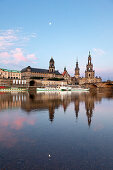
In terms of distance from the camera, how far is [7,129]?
11141 millimetres

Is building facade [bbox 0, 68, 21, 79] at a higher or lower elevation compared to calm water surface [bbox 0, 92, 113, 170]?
higher

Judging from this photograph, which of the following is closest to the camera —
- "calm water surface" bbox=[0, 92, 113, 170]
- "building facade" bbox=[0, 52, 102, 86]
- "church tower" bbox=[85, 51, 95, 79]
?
"calm water surface" bbox=[0, 92, 113, 170]

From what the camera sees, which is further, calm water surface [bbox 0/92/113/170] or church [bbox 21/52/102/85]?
church [bbox 21/52/102/85]

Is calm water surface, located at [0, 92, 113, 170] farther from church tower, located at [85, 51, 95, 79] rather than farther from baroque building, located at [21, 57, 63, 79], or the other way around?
church tower, located at [85, 51, 95, 79]

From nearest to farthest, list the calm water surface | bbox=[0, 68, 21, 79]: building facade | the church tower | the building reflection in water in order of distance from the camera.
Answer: the calm water surface, the building reflection in water, bbox=[0, 68, 21, 79]: building facade, the church tower

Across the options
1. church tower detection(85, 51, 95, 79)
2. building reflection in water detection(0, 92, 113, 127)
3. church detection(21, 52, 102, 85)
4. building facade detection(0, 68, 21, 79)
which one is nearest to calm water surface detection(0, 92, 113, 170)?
building reflection in water detection(0, 92, 113, 127)

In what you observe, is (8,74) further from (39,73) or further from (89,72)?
(89,72)

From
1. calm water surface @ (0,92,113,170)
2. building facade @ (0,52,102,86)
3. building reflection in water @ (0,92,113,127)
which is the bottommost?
building reflection in water @ (0,92,113,127)

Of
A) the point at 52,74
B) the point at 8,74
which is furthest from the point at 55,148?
the point at 52,74

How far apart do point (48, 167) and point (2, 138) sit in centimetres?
424

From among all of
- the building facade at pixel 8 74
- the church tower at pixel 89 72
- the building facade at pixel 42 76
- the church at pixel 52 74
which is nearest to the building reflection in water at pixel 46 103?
the building facade at pixel 42 76

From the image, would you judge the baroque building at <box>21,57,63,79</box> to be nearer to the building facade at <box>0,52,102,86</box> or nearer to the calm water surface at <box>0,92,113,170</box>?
the building facade at <box>0,52,102,86</box>

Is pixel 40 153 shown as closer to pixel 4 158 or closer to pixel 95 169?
pixel 4 158

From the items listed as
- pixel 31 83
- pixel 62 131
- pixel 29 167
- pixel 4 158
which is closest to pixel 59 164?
pixel 29 167
